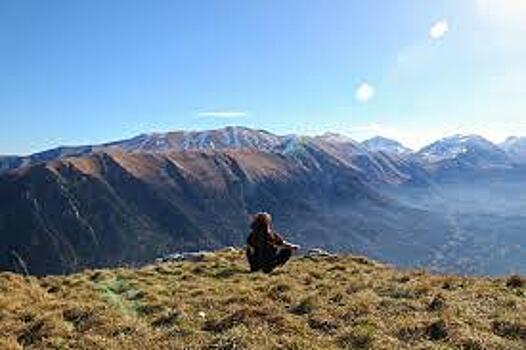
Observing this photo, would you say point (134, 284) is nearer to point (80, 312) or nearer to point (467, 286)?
point (80, 312)

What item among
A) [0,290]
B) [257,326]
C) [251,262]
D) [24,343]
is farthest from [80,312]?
[251,262]

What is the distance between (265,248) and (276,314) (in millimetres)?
15548

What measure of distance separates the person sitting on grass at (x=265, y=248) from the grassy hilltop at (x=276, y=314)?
513 cm

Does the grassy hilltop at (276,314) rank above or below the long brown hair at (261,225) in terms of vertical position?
above

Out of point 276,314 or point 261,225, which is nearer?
point 276,314

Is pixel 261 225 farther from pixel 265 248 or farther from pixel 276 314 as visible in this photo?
pixel 276 314

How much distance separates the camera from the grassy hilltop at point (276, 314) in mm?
15742

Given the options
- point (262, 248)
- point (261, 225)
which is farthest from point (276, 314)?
point (261, 225)

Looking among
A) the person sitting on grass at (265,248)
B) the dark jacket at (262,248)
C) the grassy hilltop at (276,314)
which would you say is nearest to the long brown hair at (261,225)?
the person sitting on grass at (265,248)

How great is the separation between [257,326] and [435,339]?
380 centimetres

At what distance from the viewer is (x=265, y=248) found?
33344 millimetres

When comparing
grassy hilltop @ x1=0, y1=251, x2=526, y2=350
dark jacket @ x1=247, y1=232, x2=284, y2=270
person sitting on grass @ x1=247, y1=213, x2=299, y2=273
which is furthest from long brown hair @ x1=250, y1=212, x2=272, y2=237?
grassy hilltop @ x1=0, y1=251, x2=526, y2=350

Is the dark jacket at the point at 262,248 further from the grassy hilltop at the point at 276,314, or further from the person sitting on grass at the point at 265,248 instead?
the grassy hilltop at the point at 276,314

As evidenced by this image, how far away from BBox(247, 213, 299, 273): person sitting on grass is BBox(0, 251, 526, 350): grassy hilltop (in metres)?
5.13
